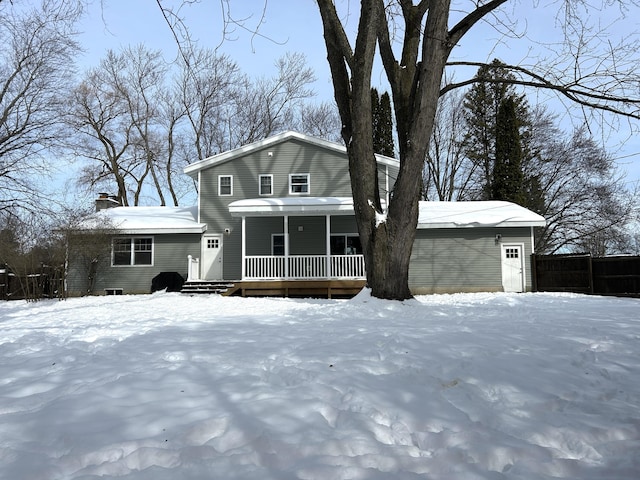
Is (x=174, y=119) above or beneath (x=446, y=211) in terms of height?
above

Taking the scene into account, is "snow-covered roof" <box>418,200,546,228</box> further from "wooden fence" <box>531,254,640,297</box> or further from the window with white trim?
the window with white trim

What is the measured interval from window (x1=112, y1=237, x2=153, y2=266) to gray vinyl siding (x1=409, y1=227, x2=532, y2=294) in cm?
1046

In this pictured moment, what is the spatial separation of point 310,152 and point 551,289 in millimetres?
10536

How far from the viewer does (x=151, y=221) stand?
1766cm

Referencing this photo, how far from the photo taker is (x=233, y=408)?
2.80 meters

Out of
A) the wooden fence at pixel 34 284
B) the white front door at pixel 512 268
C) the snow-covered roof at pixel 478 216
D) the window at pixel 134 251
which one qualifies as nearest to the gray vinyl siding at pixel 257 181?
the window at pixel 134 251

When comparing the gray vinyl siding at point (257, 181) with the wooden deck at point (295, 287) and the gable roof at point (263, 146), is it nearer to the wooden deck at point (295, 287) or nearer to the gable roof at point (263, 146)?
the gable roof at point (263, 146)

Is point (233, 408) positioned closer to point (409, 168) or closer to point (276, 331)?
point (276, 331)

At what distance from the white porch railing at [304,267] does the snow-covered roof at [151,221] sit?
357 centimetres

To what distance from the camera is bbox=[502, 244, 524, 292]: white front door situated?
16.3m

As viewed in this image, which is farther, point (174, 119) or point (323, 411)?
point (174, 119)

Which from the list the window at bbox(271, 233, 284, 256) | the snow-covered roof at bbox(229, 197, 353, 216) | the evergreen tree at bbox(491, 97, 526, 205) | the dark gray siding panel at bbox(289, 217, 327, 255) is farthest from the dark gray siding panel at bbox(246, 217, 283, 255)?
the evergreen tree at bbox(491, 97, 526, 205)

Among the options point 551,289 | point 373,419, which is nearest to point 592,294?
point 551,289

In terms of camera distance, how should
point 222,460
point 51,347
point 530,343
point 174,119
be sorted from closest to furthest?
point 222,460 → point 530,343 → point 51,347 → point 174,119
